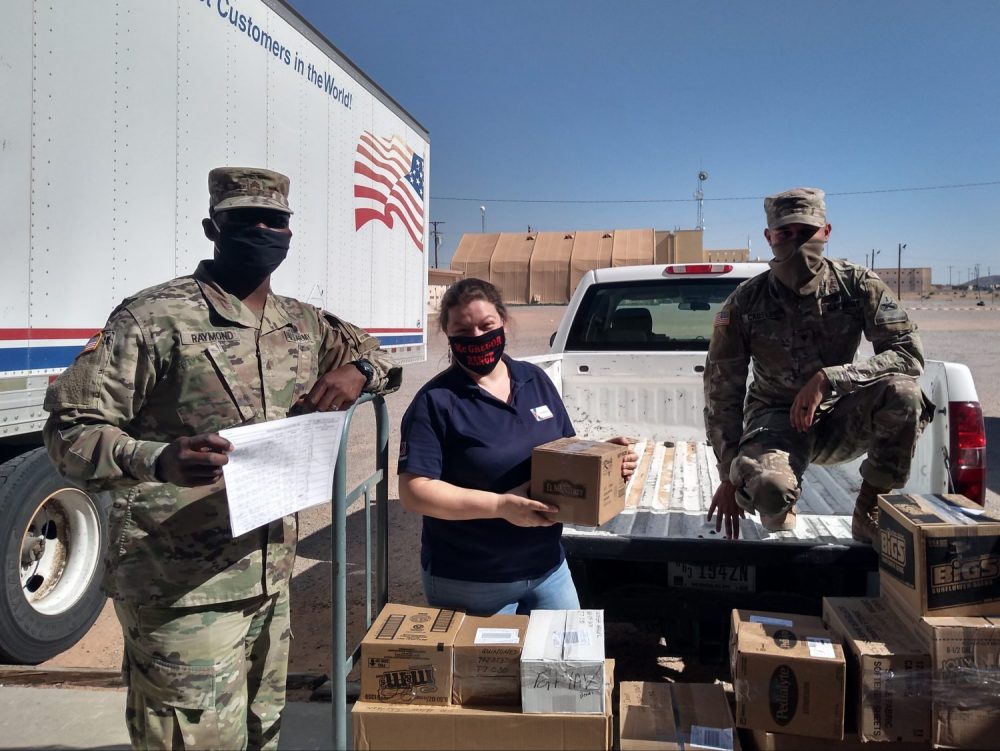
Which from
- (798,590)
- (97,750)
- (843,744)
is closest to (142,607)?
(97,750)

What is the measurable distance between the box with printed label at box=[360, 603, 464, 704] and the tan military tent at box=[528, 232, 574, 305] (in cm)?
4137

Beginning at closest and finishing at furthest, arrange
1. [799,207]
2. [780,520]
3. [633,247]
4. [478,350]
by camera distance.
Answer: [478,350]
[780,520]
[799,207]
[633,247]

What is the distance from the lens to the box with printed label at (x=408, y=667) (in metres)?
2.20

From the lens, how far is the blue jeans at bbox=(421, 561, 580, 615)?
244 cm

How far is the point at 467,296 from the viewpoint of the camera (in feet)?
8.09

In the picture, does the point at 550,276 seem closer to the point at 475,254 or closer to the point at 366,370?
the point at 475,254

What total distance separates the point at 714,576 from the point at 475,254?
44741 millimetres

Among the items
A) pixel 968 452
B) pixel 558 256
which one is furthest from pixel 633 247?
pixel 968 452

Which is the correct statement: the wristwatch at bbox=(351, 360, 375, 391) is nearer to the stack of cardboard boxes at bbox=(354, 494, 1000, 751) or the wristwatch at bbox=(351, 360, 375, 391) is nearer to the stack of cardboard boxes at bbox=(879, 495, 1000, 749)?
the stack of cardboard boxes at bbox=(354, 494, 1000, 751)

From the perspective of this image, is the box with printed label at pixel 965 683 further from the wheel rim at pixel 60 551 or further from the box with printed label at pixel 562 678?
the wheel rim at pixel 60 551

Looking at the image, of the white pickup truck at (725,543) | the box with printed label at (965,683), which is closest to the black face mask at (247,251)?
the white pickup truck at (725,543)

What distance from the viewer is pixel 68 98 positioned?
11.5ft

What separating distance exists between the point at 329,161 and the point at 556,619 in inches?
190

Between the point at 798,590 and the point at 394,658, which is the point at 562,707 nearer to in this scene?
the point at 394,658
